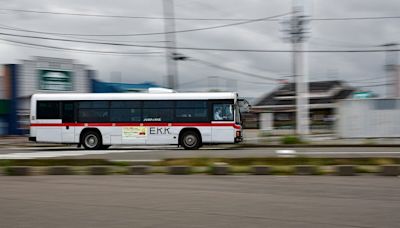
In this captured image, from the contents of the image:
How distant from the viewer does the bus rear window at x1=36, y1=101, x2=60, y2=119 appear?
23.1 m

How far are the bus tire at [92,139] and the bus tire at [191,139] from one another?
4.05 metres

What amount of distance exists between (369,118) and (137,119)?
41.7 feet

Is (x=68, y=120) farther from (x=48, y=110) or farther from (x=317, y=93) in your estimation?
(x=317, y=93)

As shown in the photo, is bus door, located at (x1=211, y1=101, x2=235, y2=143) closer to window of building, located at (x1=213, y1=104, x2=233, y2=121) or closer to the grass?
window of building, located at (x1=213, y1=104, x2=233, y2=121)

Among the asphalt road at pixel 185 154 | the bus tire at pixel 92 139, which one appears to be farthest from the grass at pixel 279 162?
the bus tire at pixel 92 139

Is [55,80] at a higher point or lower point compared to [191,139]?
higher

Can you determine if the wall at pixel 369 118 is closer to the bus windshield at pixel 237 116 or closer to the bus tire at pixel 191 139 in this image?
the bus windshield at pixel 237 116

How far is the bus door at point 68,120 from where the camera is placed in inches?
904

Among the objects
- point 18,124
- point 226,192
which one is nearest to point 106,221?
point 226,192

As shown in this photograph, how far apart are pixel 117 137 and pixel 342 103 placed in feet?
41.1

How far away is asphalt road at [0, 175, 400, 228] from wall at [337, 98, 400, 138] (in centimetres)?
1538

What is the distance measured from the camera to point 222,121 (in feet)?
73.6

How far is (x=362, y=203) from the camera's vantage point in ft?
26.9

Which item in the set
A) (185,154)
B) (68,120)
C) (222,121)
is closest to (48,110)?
(68,120)
